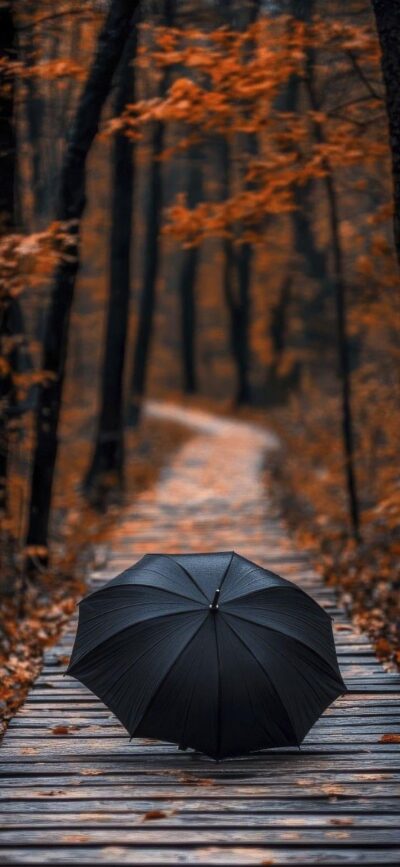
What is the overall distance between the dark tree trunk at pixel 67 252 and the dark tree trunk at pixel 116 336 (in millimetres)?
4050

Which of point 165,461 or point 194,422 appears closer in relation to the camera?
point 165,461

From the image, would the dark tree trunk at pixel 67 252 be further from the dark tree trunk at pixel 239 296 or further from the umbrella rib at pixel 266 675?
the dark tree trunk at pixel 239 296

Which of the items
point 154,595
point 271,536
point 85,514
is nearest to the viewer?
point 154,595

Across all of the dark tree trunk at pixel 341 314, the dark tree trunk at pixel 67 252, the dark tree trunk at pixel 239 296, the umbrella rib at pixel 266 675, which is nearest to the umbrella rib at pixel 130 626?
the umbrella rib at pixel 266 675

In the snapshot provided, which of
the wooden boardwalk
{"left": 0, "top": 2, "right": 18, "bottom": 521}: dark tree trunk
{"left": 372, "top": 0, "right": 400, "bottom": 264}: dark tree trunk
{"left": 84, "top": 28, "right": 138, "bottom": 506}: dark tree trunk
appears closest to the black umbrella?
the wooden boardwalk

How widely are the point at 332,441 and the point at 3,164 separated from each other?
42.1ft

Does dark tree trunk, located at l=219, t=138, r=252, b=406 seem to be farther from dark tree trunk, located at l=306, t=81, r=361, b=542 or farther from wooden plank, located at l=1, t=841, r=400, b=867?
wooden plank, located at l=1, t=841, r=400, b=867

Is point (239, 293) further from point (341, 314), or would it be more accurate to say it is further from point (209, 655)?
point (209, 655)

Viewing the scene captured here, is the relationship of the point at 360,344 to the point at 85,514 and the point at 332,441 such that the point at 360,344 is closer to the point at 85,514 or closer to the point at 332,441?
the point at 332,441

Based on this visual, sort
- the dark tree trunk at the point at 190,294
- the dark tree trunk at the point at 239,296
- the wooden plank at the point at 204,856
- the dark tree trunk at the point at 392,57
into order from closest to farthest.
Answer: the wooden plank at the point at 204,856 → the dark tree trunk at the point at 392,57 → the dark tree trunk at the point at 239,296 → the dark tree trunk at the point at 190,294

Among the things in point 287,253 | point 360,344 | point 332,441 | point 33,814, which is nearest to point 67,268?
point 33,814

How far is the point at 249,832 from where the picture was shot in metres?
4.29

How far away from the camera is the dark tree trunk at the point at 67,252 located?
833 cm

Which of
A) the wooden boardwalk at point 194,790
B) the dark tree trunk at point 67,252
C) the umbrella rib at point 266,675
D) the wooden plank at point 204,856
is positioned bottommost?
the wooden boardwalk at point 194,790
